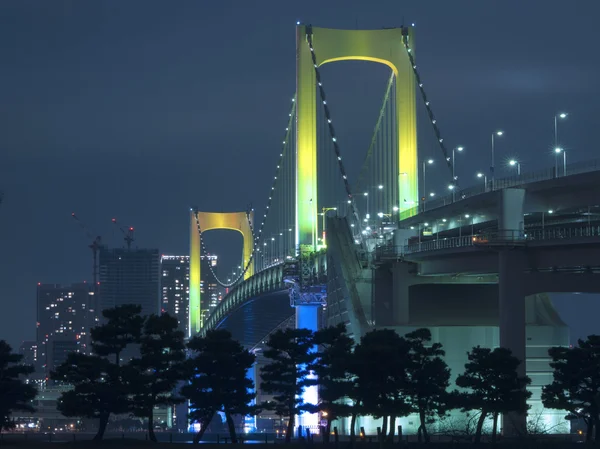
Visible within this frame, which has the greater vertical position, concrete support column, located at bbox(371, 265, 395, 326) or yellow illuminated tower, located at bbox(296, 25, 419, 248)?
yellow illuminated tower, located at bbox(296, 25, 419, 248)

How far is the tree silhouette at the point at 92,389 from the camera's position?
44.8m

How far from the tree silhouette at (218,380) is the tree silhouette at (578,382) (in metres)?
10.6

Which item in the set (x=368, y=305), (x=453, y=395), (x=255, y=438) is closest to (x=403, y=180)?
(x=368, y=305)

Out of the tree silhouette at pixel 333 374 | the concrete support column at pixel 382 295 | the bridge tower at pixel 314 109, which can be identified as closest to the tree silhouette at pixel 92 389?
the tree silhouette at pixel 333 374

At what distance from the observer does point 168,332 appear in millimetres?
45469

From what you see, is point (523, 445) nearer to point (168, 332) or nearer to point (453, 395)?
point (453, 395)

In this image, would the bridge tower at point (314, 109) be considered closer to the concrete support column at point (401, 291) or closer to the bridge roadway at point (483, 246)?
the bridge roadway at point (483, 246)

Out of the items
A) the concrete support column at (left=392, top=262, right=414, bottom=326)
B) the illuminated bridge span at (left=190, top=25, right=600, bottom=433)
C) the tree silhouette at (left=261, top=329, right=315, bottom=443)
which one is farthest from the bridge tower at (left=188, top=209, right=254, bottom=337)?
the tree silhouette at (left=261, top=329, right=315, bottom=443)

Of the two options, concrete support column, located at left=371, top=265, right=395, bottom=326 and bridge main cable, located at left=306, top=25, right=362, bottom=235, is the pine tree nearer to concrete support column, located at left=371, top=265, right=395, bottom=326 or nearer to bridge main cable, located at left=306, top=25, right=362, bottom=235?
concrete support column, located at left=371, top=265, right=395, bottom=326

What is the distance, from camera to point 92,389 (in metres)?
45.0

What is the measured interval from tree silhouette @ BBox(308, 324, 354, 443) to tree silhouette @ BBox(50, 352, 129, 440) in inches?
262

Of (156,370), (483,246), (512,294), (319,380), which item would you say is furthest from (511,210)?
(156,370)

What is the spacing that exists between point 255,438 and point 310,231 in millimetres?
19851

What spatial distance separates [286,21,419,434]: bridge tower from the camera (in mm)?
65375
